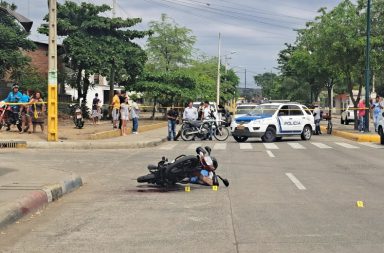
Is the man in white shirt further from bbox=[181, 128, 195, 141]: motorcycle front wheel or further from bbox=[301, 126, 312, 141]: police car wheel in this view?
bbox=[301, 126, 312, 141]: police car wheel

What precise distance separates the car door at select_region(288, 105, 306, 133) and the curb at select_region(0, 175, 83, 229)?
15.2 m

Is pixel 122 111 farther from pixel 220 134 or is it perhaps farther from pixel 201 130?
pixel 220 134

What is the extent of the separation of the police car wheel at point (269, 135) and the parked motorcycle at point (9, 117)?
33.3ft

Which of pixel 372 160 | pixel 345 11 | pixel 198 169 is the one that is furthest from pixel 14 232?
pixel 345 11

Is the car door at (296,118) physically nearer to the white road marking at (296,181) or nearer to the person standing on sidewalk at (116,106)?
the person standing on sidewalk at (116,106)

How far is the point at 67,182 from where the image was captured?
11.0m

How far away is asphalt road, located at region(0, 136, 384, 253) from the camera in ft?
21.7

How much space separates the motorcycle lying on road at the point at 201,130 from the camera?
25359mm

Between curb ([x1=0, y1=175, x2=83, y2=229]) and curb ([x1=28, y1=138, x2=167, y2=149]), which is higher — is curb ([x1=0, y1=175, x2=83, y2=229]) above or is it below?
below

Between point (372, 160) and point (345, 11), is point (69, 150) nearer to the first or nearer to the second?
point (372, 160)

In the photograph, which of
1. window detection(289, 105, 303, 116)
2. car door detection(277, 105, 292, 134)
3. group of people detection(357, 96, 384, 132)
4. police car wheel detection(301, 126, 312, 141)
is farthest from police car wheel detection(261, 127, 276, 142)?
group of people detection(357, 96, 384, 132)

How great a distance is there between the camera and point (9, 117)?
2277 centimetres

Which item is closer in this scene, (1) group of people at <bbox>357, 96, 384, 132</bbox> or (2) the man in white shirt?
(2) the man in white shirt

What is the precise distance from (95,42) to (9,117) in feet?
47.1
